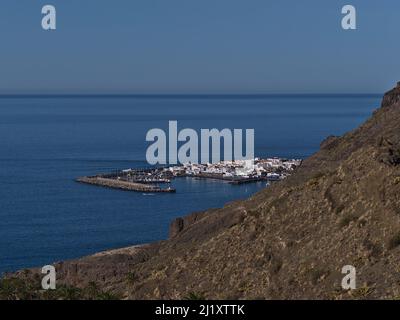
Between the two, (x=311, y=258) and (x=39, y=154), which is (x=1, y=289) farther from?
(x=39, y=154)

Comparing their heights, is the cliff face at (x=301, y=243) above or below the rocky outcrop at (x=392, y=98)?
below

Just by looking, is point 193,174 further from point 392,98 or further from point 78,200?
point 392,98

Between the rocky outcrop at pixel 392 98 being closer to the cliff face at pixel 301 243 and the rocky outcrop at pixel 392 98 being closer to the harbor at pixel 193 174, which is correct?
the cliff face at pixel 301 243

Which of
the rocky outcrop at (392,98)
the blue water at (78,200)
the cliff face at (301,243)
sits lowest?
the blue water at (78,200)

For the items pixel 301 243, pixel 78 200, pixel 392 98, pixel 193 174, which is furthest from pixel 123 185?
pixel 301 243

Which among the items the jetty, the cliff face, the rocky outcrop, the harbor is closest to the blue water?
the jetty

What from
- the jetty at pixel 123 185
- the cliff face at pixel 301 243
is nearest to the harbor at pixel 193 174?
the jetty at pixel 123 185
